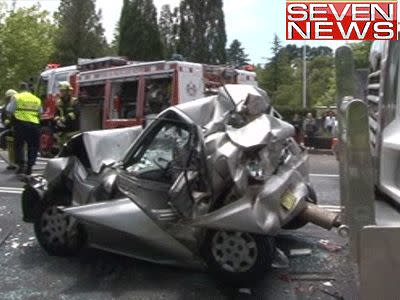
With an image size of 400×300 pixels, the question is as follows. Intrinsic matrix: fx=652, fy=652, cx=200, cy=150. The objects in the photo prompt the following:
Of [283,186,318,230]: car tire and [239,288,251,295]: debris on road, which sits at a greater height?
[283,186,318,230]: car tire

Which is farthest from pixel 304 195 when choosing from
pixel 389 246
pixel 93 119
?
pixel 93 119

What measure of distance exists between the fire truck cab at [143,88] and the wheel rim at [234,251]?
9.45 meters

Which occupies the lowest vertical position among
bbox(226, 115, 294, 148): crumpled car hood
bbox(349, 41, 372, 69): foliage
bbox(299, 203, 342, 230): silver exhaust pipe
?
bbox(299, 203, 342, 230): silver exhaust pipe

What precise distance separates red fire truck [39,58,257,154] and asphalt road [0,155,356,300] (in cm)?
796

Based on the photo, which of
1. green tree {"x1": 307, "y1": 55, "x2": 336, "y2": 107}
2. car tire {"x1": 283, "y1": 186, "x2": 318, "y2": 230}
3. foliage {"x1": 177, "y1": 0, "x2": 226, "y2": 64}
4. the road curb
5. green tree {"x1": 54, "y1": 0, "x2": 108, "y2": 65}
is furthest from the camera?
green tree {"x1": 307, "y1": 55, "x2": 336, "y2": 107}

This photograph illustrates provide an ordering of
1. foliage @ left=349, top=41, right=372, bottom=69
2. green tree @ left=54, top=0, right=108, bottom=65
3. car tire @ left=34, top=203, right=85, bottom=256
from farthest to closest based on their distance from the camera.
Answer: green tree @ left=54, top=0, right=108, bottom=65 < foliage @ left=349, top=41, right=372, bottom=69 < car tire @ left=34, top=203, right=85, bottom=256

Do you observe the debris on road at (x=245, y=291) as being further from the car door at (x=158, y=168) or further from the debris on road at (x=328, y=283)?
the car door at (x=158, y=168)

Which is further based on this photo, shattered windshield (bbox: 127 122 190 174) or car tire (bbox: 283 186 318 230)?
shattered windshield (bbox: 127 122 190 174)

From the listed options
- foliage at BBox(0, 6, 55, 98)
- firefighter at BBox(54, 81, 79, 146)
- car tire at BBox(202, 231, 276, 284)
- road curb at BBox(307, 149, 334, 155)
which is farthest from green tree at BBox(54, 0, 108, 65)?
car tire at BBox(202, 231, 276, 284)

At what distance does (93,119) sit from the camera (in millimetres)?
15930

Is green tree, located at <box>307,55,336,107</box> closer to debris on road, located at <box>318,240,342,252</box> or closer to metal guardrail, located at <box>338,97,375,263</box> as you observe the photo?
debris on road, located at <box>318,240,342,252</box>

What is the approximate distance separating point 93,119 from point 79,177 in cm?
1004

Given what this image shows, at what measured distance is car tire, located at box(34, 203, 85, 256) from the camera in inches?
235

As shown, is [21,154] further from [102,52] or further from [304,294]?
[102,52]
